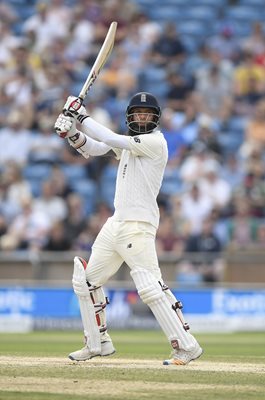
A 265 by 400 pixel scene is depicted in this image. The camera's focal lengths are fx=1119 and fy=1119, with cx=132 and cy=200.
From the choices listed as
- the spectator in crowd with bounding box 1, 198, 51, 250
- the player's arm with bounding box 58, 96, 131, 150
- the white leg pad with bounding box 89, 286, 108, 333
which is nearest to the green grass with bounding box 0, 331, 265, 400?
the white leg pad with bounding box 89, 286, 108, 333

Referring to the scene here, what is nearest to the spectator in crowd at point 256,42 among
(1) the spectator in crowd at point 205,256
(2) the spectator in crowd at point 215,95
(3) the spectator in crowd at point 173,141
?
(2) the spectator in crowd at point 215,95

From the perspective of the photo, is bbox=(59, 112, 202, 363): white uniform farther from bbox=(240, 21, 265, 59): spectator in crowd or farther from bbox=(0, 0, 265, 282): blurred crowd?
bbox=(240, 21, 265, 59): spectator in crowd

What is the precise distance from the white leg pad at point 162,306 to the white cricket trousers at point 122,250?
0.07 m

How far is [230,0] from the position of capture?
20.2 metres

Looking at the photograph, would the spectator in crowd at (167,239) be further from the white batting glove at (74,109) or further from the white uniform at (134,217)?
the white batting glove at (74,109)

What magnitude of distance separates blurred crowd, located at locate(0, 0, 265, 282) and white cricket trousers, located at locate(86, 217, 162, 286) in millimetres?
6913

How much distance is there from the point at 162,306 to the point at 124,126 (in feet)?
31.4

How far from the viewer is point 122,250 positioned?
25.4 feet

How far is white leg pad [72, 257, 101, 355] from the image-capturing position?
25.6ft

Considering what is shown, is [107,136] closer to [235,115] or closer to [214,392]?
[214,392]

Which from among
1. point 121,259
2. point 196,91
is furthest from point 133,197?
point 196,91

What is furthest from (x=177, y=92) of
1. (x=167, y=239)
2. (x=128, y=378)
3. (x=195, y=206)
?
(x=128, y=378)

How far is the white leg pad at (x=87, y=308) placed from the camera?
7.80m

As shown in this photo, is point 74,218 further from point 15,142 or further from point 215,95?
point 215,95
